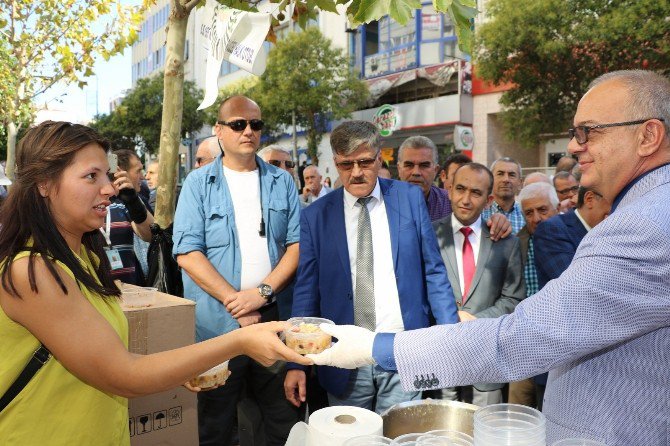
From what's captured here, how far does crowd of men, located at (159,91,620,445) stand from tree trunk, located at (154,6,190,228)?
1.49 ft

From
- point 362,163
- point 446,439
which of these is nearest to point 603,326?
point 446,439

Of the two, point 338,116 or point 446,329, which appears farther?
point 338,116

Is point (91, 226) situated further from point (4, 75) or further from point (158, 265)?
point (4, 75)

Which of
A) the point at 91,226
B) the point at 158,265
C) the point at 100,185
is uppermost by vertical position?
the point at 100,185

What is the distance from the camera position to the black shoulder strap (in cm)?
185

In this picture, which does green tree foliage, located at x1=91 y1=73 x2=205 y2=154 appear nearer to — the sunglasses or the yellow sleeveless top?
the sunglasses

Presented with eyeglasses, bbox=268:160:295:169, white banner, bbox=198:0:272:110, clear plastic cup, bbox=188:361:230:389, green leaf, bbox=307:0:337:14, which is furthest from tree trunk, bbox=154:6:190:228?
eyeglasses, bbox=268:160:295:169

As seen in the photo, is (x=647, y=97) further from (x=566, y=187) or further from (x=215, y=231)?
(x=566, y=187)

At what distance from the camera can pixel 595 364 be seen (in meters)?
1.68

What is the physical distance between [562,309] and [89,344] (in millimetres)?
1462

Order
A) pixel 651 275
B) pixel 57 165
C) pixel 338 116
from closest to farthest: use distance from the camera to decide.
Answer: pixel 651 275
pixel 57 165
pixel 338 116

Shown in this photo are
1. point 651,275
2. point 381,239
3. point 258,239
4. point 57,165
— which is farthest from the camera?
point 258,239

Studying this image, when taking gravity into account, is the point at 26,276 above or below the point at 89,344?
above

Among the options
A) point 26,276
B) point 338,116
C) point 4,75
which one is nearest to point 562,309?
point 26,276
